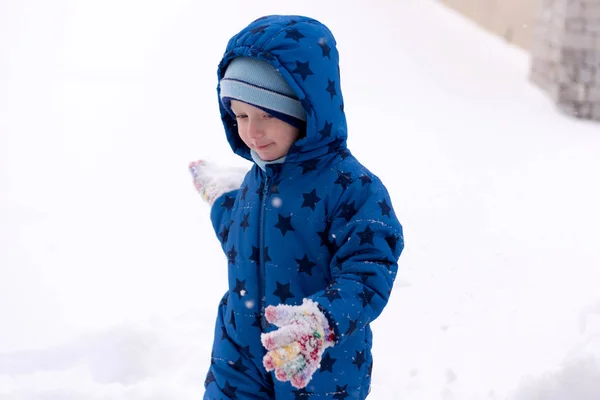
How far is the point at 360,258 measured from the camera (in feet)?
5.93

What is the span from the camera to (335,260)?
1881 mm

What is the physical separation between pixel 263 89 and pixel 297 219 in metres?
0.35

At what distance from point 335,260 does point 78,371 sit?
204cm

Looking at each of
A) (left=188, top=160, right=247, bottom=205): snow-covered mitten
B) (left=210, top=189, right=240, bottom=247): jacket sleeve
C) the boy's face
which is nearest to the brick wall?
(left=188, top=160, right=247, bottom=205): snow-covered mitten

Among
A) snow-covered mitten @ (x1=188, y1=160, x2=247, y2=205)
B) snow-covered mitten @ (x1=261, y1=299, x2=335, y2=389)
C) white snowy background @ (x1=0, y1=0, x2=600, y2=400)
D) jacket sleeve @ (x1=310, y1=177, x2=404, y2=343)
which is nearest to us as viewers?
snow-covered mitten @ (x1=261, y1=299, x2=335, y2=389)

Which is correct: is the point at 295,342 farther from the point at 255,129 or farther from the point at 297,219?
the point at 255,129

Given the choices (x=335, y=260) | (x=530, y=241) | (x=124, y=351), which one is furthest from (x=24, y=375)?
(x=530, y=241)

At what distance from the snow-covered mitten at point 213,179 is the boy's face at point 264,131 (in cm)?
34

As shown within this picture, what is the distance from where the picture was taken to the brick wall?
27.4 feet

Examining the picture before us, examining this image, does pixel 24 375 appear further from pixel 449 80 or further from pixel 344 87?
pixel 449 80

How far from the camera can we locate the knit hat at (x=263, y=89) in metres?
1.94

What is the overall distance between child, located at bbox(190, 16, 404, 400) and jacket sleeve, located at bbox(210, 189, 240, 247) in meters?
0.10

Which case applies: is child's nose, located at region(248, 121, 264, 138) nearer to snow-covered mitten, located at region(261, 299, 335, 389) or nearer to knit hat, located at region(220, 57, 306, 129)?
knit hat, located at region(220, 57, 306, 129)

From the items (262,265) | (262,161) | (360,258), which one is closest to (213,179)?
(262,161)
